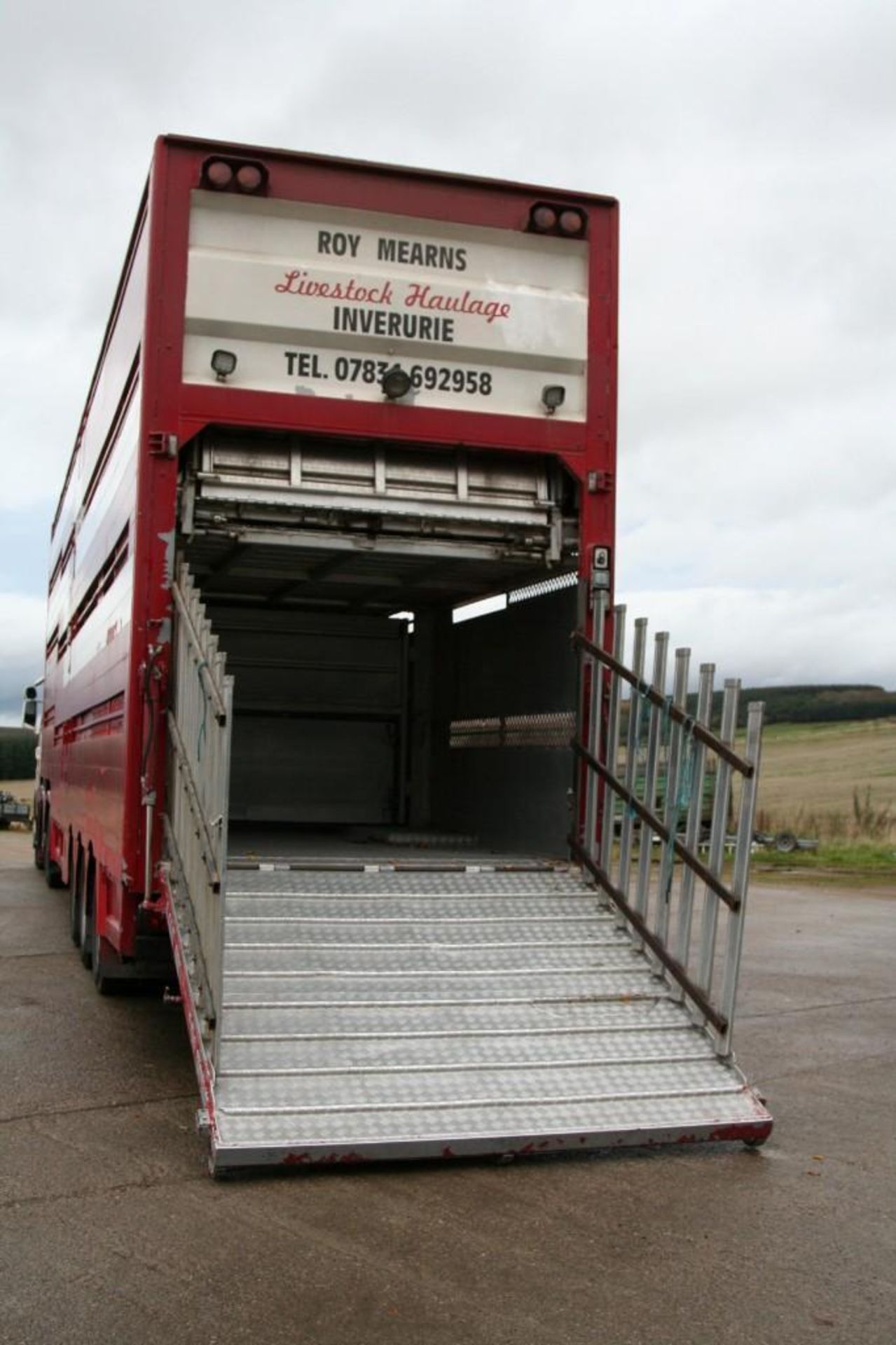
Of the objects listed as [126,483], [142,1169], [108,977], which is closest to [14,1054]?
[108,977]

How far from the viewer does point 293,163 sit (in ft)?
24.2

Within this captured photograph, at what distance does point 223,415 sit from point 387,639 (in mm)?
4189

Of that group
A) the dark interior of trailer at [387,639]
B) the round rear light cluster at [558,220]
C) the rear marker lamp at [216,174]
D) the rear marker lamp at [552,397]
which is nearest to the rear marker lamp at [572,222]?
the round rear light cluster at [558,220]

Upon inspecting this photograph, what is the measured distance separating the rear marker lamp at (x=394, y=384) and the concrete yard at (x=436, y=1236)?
356 cm

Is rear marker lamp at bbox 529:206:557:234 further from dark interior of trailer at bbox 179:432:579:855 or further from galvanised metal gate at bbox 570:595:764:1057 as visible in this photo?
galvanised metal gate at bbox 570:595:764:1057

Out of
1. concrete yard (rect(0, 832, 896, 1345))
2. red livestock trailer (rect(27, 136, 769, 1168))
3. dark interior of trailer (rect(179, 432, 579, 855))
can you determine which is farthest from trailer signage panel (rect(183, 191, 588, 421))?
concrete yard (rect(0, 832, 896, 1345))

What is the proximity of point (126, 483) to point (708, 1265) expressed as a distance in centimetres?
504

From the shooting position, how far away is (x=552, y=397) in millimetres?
7539

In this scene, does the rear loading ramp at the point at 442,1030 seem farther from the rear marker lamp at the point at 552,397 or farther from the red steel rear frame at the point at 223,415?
the rear marker lamp at the point at 552,397

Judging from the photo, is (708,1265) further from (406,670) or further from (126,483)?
(406,670)

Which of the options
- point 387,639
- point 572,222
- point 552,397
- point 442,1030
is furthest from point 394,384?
point 387,639

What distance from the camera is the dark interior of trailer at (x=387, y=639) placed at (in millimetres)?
7414

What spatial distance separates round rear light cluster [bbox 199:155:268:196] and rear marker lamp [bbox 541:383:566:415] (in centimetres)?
176

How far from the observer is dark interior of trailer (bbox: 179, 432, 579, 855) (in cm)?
741
